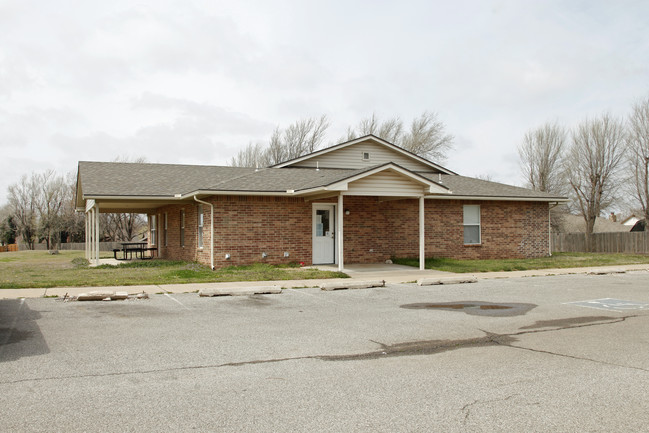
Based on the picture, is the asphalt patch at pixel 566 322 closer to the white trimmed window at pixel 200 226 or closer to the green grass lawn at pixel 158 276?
the green grass lawn at pixel 158 276

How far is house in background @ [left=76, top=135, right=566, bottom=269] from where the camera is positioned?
59.3 feet

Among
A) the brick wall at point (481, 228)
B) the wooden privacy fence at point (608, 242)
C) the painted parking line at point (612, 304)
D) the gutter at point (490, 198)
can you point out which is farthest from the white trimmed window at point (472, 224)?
the wooden privacy fence at point (608, 242)

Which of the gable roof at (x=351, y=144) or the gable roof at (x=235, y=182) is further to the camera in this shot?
the gable roof at (x=351, y=144)

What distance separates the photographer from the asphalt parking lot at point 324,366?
182 inches

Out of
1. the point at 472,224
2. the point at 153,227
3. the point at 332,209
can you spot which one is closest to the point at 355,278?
the point at 332,209

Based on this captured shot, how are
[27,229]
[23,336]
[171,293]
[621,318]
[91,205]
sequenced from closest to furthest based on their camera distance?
[23,336], [621,318], [171,293], [91,205], [27,229]

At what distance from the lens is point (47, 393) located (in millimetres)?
5199

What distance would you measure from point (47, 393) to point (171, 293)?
7528 millimetres

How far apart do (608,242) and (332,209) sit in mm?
22285

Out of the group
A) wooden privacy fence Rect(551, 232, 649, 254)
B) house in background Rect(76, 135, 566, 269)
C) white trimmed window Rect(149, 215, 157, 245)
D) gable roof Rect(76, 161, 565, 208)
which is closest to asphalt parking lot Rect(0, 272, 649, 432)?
gable roof Rect(76, 161, 565, 208)

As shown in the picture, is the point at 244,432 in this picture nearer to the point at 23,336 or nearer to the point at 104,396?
the point at 104,396

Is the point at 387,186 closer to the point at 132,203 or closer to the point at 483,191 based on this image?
the point at 483,191

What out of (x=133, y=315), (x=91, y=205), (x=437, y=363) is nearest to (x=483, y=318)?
(x=437, y=363)

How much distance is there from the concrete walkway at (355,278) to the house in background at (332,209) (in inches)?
41.9
